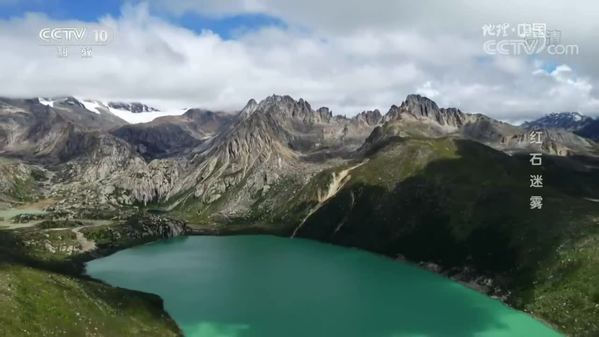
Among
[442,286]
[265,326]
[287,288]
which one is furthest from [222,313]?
[442,286]

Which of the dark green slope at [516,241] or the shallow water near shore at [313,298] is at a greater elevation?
the dark green slope at [516,241]

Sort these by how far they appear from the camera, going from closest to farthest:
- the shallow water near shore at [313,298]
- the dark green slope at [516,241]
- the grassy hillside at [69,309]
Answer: the grassy hillside at [69,309] < the shallow water near shore at [313,298] < the dark green slope at [516,241]

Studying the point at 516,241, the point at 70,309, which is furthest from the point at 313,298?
the point at 516,241

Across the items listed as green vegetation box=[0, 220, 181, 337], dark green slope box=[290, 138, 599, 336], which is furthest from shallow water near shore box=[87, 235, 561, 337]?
green vegetation box=[0, 220, 181, 337]

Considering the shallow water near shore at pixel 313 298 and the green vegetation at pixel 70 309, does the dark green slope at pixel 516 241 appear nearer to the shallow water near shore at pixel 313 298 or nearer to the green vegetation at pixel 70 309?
the shallow water near shore at pixel 313 298

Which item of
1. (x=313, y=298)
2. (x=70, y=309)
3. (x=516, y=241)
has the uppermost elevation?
(x=516, y=241)

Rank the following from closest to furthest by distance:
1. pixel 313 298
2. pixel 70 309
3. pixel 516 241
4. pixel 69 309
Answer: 1. pixel 69 309
2. pixel 70 309
3. pixel 313 298
4. pixel 516 241

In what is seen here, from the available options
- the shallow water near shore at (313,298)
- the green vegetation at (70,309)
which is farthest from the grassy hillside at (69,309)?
the shallow water near shore at (313,298)

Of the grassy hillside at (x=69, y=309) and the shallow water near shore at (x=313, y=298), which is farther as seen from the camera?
the shallow water near shore at (x=313, y=298)

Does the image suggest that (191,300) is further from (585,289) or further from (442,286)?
(585,289)

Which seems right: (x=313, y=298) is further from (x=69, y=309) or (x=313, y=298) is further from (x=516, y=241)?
(x=516, y=241)
